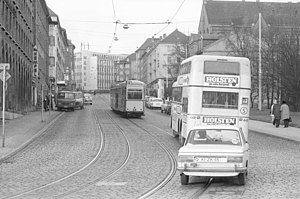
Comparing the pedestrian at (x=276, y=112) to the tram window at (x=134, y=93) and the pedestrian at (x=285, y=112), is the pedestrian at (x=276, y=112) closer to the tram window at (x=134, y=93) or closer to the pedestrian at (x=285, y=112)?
the pedestrian at (x=285, y=112)

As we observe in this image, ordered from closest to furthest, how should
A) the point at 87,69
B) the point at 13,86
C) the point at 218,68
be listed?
the point at 218,68, the point at 13,86, the point at 87,69

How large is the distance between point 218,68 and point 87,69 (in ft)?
520

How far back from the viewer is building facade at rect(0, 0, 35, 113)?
40219 millimetres

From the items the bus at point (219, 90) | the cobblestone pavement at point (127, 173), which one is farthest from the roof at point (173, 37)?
the bus at point (219, 90)

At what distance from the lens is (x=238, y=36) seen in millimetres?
61594

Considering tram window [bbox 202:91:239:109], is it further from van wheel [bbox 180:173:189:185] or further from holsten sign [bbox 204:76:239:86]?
van wheel [bbox 180:173:189:185]

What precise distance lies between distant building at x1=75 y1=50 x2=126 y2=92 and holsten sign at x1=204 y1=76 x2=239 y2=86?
15421 centimetres

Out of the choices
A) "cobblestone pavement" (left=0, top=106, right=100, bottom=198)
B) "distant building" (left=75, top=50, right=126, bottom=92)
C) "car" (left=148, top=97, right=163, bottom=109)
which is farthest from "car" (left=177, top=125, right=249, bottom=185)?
"distant building" (left=75, top=50, right=126, bottom=92)

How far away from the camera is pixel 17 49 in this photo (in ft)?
159

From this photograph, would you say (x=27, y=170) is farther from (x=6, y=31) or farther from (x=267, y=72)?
(x=267, y=72)

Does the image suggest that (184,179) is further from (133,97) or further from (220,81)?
(133,97)

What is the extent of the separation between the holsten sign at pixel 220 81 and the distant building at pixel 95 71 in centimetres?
15421

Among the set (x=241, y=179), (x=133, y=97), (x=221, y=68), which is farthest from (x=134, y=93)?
(x=241, y=179)

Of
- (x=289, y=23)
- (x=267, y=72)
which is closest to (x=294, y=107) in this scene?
(x=267, y=72)
